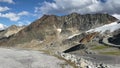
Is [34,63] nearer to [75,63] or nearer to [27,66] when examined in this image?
[27,66]

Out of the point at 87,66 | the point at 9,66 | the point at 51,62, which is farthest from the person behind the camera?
the point at 51,62

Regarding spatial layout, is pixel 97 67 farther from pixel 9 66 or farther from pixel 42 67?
pixel 9 66

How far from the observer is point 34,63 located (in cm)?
5334

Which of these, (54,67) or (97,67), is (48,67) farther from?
(97,67)

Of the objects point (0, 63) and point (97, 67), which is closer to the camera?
point (0, 63)

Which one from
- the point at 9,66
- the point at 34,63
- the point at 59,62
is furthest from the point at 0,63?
the point at 59,62

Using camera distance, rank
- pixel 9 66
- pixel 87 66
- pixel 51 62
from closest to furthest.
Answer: pixel 9 66 → pixel 87 66 → pixel 51 62

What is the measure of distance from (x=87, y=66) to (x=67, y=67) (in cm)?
387

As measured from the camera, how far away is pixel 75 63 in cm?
5372

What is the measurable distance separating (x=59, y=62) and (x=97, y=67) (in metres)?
7.11

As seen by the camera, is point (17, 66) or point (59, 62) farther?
point (59, 62)

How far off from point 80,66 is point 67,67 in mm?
3024

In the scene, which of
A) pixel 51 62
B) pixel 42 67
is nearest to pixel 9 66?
pixel 42 67

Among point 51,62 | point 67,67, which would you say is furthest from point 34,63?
point 67,67
